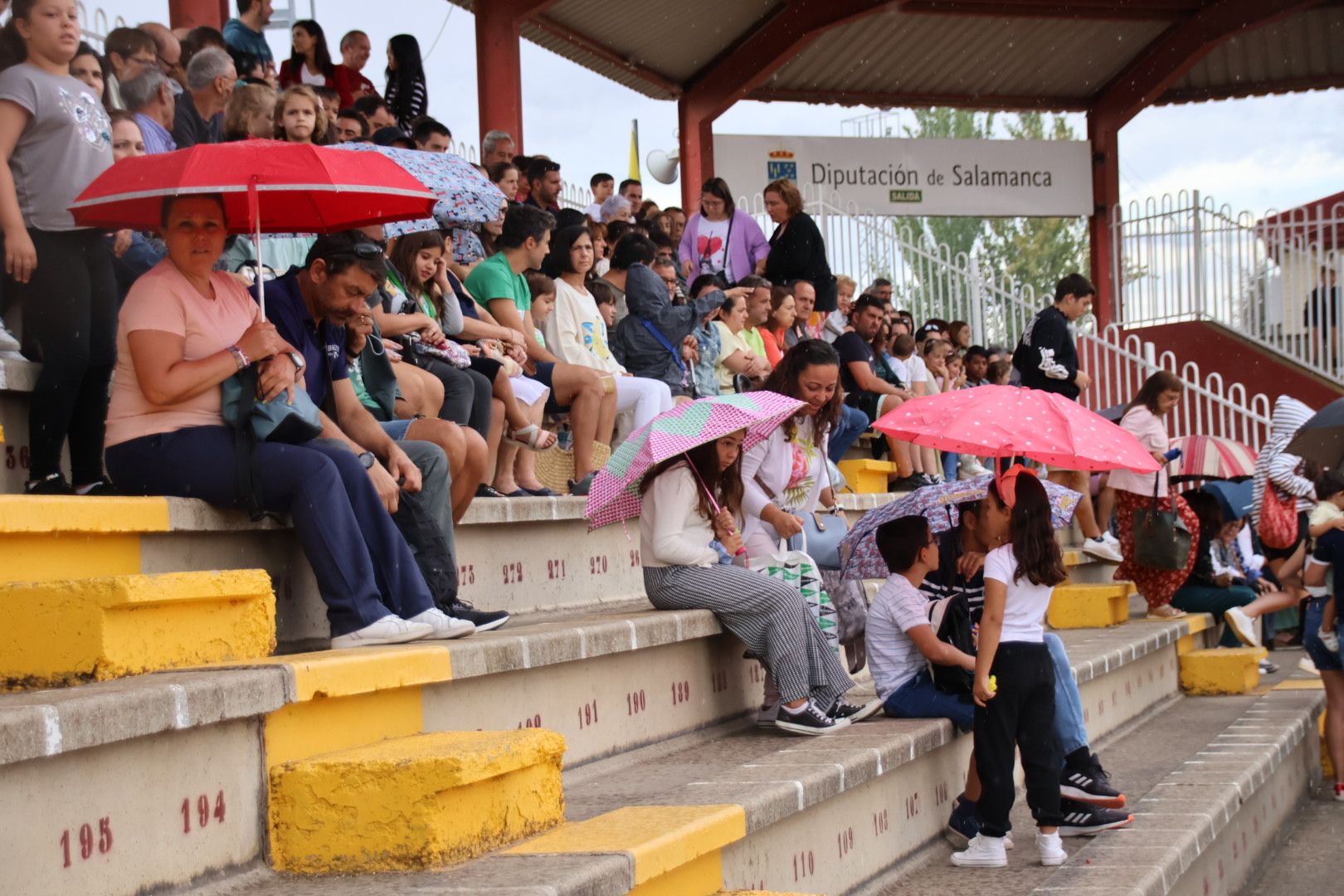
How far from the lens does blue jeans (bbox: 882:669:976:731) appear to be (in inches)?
223

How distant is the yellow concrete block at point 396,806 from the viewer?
3205 millimetres

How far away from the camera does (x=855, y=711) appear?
566 centimetres

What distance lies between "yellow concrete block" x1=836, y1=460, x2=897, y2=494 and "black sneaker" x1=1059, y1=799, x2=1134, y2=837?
4.45 m

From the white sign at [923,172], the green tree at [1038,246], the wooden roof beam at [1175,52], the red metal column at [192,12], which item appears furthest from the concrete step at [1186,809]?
the green tree at [1038,246]

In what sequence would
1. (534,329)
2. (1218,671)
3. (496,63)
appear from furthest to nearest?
(496,63), (1218,671), (534,329)

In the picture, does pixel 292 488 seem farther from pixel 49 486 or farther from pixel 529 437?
pixel 529 437

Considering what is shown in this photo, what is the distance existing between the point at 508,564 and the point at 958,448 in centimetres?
185

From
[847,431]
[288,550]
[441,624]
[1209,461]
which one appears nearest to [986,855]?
[441,624]

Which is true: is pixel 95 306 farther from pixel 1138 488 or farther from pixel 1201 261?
pixel 1201 261

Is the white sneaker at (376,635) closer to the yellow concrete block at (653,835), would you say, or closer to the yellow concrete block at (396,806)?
the yellow concrete block at (396,806)

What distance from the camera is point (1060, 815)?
5.32 meters

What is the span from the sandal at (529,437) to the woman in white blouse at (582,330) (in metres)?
1.09

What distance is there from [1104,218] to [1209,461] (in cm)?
911

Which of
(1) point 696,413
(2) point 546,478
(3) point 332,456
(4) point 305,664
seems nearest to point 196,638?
(4) point 305,664
